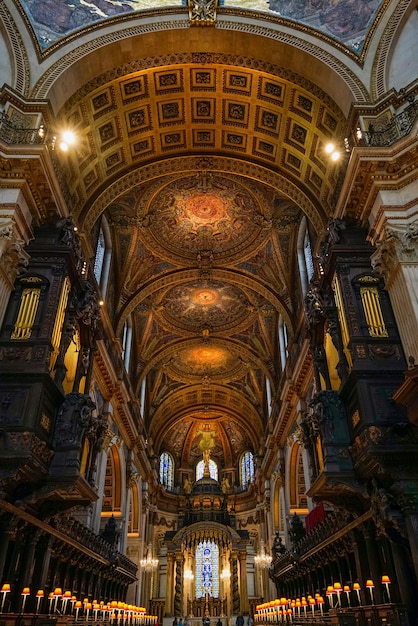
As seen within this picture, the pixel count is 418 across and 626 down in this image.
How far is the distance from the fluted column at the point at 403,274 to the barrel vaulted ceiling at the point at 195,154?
4.70 metres

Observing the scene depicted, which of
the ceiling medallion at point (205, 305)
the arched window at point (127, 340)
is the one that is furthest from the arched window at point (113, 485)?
the ceiling medallion at point (205, 305)

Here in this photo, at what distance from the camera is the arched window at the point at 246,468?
39447 millimetres

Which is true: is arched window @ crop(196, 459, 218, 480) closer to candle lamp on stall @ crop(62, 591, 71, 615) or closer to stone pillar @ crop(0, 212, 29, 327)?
candle lamp on stall @ crop(62, 591, 71, 615)

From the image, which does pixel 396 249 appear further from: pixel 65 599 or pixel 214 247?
pixel 214 247

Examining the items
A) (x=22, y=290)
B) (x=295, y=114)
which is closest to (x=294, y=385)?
(x=295, y=114)

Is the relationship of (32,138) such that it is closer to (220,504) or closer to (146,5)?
(146,5)

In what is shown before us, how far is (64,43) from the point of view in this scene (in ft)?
44.8

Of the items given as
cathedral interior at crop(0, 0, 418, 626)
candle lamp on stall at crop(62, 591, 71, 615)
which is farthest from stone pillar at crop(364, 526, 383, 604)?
candle lamp on stall at crop(62, 591, 71, 615)

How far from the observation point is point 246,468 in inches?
1588

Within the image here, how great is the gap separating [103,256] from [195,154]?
6597 millimetres

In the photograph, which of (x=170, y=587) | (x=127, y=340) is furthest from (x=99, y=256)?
(x=170, y=587)

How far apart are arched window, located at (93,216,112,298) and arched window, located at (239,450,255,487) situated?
24.0 metres

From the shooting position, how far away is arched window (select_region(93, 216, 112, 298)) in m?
20.3

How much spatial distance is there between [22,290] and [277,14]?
10.8 meters
